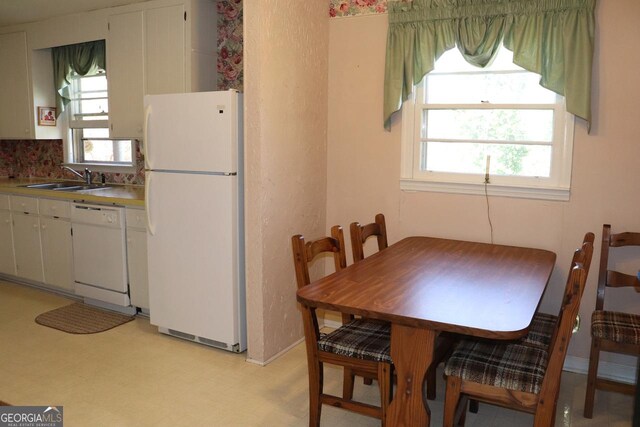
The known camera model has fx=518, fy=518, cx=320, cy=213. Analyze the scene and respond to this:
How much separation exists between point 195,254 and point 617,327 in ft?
7.66

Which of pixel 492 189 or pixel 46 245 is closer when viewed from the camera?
pixel 492 189

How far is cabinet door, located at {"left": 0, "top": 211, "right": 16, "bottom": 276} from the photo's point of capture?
15.1ft

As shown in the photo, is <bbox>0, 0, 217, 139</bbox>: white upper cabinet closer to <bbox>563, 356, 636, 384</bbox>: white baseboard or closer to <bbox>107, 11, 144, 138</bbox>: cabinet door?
<bbox>107, 11, 144, 138</bbox>: cabinet door

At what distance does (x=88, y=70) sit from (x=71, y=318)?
7.21 ft

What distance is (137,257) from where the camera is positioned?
147 inches

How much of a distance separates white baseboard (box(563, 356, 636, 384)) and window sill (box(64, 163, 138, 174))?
12.0 feet

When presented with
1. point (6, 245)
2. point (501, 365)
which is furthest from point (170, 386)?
point (6, 245)

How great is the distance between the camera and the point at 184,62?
3.81m

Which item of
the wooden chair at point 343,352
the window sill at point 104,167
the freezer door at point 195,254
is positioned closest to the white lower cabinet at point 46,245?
the freezer door at point 195,254

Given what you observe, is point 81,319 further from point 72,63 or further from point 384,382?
point 384,382

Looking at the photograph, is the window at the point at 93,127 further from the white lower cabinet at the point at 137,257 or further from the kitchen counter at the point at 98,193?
the white lower cabinet at the point at 137,257

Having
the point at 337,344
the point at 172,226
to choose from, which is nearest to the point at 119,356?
the point at 172,226

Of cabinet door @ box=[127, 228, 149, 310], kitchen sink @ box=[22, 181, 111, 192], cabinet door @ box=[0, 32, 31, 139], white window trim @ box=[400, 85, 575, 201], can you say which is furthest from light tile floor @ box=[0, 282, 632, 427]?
cabinet door @ box=[0, 32, 31, 139]

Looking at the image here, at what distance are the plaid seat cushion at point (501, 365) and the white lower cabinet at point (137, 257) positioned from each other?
7.97 ft
